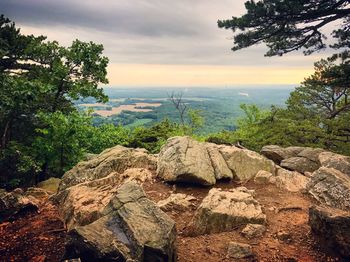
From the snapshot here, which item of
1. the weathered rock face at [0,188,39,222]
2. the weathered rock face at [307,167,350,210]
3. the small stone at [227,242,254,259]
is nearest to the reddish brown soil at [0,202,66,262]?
the weathered rock face at [0,188,39,222]

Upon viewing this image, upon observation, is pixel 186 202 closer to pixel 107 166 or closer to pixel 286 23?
pixel 107 166

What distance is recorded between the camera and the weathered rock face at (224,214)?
888 cm

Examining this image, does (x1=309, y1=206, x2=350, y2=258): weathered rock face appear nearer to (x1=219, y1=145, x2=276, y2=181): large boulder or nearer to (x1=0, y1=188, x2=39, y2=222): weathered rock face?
(x1=219, y1=145, x2=276, y2=181): large boulder

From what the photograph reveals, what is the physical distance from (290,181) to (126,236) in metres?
8.87

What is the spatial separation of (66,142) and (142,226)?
594 inches

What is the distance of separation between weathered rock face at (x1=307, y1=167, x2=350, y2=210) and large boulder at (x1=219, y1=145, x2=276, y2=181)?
2.65 meters

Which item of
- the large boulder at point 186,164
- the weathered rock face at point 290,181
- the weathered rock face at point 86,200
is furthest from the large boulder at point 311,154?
the weathered rock face at point 86,200

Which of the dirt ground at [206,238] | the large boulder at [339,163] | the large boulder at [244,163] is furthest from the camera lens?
the large boulder at [339,163]

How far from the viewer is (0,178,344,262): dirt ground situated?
7.80 metres

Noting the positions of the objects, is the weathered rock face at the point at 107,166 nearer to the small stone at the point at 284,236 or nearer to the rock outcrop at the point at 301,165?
the small stone at the point at 284,236

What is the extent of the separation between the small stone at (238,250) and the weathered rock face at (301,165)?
35.1 ft

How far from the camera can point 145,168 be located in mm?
13445

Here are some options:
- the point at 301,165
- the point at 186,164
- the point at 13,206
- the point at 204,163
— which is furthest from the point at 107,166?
the point at 301,165

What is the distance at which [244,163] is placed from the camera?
13.8 metres
